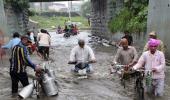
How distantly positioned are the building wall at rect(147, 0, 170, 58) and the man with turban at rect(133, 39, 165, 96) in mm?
7345

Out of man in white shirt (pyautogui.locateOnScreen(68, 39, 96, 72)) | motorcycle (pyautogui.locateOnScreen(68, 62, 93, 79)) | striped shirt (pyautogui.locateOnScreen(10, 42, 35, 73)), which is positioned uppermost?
striped shirt (pyautogui.locateOnScreen(10, 42, 35, 73))

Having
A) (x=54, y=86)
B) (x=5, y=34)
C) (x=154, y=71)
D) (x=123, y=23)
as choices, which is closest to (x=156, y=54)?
(x=154, y=71)

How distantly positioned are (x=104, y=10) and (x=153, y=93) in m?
24.9

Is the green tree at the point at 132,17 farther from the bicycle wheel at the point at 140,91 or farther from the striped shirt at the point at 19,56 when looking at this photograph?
the striped shirt at the point at 19,56

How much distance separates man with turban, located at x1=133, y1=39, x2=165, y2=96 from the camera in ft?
32.1

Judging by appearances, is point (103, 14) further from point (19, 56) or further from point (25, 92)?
point (25, 92)

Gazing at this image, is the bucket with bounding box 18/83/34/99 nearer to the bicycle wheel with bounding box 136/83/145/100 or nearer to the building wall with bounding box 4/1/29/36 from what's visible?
the bicycle wheel with bounding box 136/83/145/100

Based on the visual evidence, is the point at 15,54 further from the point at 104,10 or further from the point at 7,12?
the point at 104,10

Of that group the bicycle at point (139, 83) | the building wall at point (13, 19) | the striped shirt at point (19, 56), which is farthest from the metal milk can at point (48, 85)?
the building wall at point (13, 19)

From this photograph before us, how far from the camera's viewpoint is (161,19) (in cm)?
1775

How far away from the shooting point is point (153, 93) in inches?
411

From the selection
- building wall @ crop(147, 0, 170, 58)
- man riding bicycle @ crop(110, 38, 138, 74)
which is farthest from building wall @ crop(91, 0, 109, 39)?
man riding bicycle @ crop(110, 38, 138, 74)

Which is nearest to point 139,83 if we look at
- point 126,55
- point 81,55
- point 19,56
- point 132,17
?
point 126,55

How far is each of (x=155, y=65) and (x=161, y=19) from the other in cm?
821
